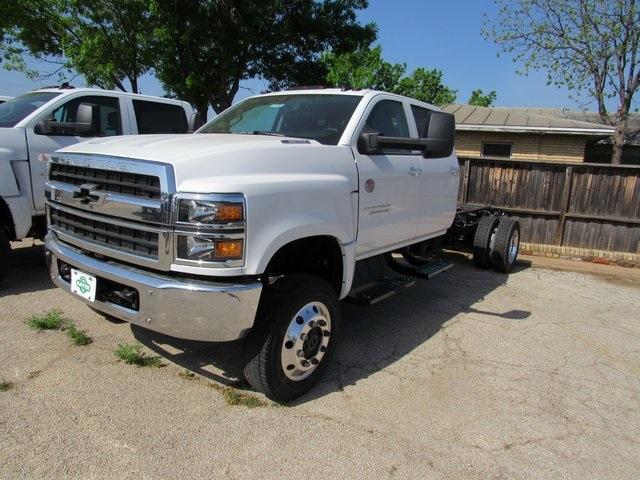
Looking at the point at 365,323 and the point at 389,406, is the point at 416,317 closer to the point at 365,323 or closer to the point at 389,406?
the point at 365,323

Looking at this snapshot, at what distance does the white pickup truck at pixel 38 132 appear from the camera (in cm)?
541

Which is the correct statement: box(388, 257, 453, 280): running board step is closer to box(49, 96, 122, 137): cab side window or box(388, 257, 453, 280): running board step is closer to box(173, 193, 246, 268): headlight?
box(173, 193, 246, 268): headlight

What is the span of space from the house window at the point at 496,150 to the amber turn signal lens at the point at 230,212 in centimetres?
1532

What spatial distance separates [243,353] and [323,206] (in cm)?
112

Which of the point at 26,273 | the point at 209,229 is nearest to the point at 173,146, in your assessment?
the point at 209,229

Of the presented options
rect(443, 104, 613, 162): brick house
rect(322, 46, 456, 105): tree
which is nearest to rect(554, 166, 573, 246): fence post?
rect(443, 104, 613, 162): brick house

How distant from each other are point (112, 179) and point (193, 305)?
3.27 ft

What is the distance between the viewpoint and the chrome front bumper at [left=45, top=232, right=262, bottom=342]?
288 centimetres

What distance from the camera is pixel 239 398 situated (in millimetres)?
3459

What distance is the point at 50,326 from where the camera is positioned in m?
4.45

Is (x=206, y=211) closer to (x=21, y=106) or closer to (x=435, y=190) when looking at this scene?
(x=435, y=190)

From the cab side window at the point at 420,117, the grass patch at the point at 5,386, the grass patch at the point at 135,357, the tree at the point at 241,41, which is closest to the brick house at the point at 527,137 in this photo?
the tree at the point at 241,41

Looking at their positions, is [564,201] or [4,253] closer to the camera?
[4,253]

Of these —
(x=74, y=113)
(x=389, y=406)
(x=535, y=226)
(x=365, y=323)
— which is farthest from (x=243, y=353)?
(x=535, y=226)
